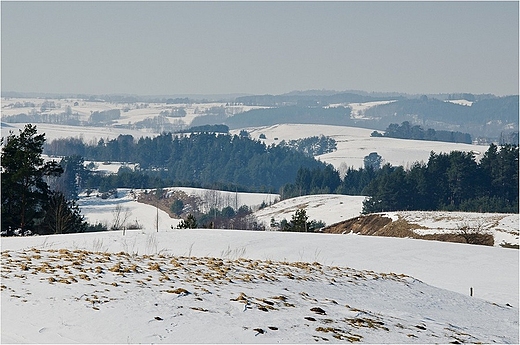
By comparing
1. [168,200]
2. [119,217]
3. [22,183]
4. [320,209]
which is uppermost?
[22,183]

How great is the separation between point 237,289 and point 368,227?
114ft

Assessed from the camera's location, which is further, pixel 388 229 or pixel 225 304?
pixel 388 229

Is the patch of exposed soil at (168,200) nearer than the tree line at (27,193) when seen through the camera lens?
No

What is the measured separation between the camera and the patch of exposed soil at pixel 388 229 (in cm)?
3691

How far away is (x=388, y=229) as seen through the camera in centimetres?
4228

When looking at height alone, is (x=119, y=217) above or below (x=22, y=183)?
below

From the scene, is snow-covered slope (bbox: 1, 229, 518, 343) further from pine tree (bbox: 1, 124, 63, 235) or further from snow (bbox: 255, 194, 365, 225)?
snow (bbox: 255, 194, 365, 225)

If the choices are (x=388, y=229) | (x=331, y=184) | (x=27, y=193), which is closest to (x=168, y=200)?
(x=331, y=184)

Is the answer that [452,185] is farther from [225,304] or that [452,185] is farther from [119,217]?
[225,304]

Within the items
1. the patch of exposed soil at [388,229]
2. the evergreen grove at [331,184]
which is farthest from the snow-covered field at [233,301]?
the patch of exposed soil at [388,229]

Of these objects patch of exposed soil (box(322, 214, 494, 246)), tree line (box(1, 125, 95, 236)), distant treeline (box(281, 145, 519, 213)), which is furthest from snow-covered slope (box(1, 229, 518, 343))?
distant treeline (box(281, 145, 519, 213))

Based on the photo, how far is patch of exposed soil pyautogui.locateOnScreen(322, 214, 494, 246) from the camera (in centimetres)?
3691

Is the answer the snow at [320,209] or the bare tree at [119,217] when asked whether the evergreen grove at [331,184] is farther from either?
the bare tree at [119,217]

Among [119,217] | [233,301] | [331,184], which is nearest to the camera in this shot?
[233,301]
